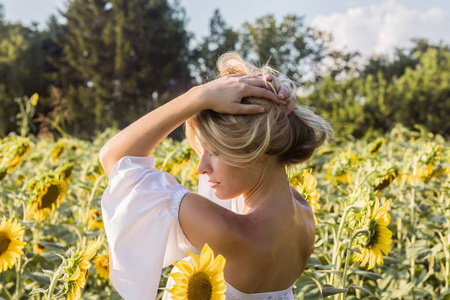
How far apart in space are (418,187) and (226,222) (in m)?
1.69

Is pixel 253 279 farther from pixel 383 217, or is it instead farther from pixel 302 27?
pixel 302 27

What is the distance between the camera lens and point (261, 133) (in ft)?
4.05

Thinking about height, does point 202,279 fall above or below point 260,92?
below

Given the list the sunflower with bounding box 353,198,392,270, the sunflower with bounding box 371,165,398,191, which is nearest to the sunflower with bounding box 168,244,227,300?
the sunflower with bounding box 353,198,392,270

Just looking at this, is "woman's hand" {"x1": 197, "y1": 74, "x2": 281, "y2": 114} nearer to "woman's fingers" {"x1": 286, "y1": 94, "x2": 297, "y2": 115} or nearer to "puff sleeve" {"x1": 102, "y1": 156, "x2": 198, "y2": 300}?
"woman's fingers" {"x1": 286, "y1": 94, "x2": 297, "y2": 115}

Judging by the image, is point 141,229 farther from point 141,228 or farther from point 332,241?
point 332,241

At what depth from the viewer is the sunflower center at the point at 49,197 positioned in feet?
6.28

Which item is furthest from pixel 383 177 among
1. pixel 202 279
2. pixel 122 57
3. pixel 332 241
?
pixel 122 57

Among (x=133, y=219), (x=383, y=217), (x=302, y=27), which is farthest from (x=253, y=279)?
(x=302, y=27)

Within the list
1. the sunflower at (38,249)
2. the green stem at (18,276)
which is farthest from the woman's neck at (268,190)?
the sunflower at (38,249)

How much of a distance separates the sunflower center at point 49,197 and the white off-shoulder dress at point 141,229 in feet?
2.39

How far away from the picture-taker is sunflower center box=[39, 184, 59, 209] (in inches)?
75.3

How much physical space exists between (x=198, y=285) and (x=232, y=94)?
0.47 metres

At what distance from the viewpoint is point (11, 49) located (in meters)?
23.2
